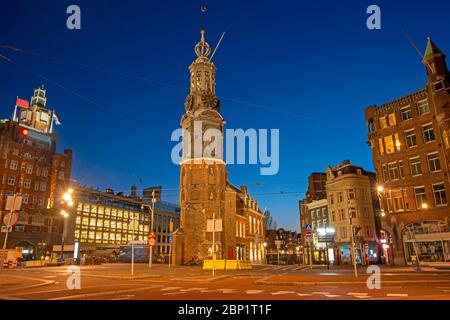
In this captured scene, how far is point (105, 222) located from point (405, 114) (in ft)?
293

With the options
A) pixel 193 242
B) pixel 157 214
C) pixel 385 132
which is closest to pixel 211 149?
pixel 193 242

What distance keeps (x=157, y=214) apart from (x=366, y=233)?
83.2m

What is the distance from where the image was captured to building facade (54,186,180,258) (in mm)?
95000

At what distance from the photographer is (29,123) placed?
9875cm

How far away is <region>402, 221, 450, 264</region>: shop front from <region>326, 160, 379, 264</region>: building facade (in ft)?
43.9

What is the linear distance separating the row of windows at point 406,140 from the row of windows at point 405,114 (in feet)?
5.07

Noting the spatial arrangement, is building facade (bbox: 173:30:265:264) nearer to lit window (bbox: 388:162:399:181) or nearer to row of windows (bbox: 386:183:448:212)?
row of windows (bbox: 386:183:448:212)

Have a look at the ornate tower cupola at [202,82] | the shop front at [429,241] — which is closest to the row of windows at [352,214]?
the shop front at [429,241]

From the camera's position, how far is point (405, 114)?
4216 cm

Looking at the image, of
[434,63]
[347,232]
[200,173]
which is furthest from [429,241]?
[200,173]

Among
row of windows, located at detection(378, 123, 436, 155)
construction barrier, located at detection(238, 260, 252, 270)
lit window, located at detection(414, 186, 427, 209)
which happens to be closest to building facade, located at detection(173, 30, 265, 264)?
construction barrier, located at detection(238, 260, 252, 270)

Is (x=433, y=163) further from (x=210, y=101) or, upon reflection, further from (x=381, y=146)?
(x=210, y=101)
